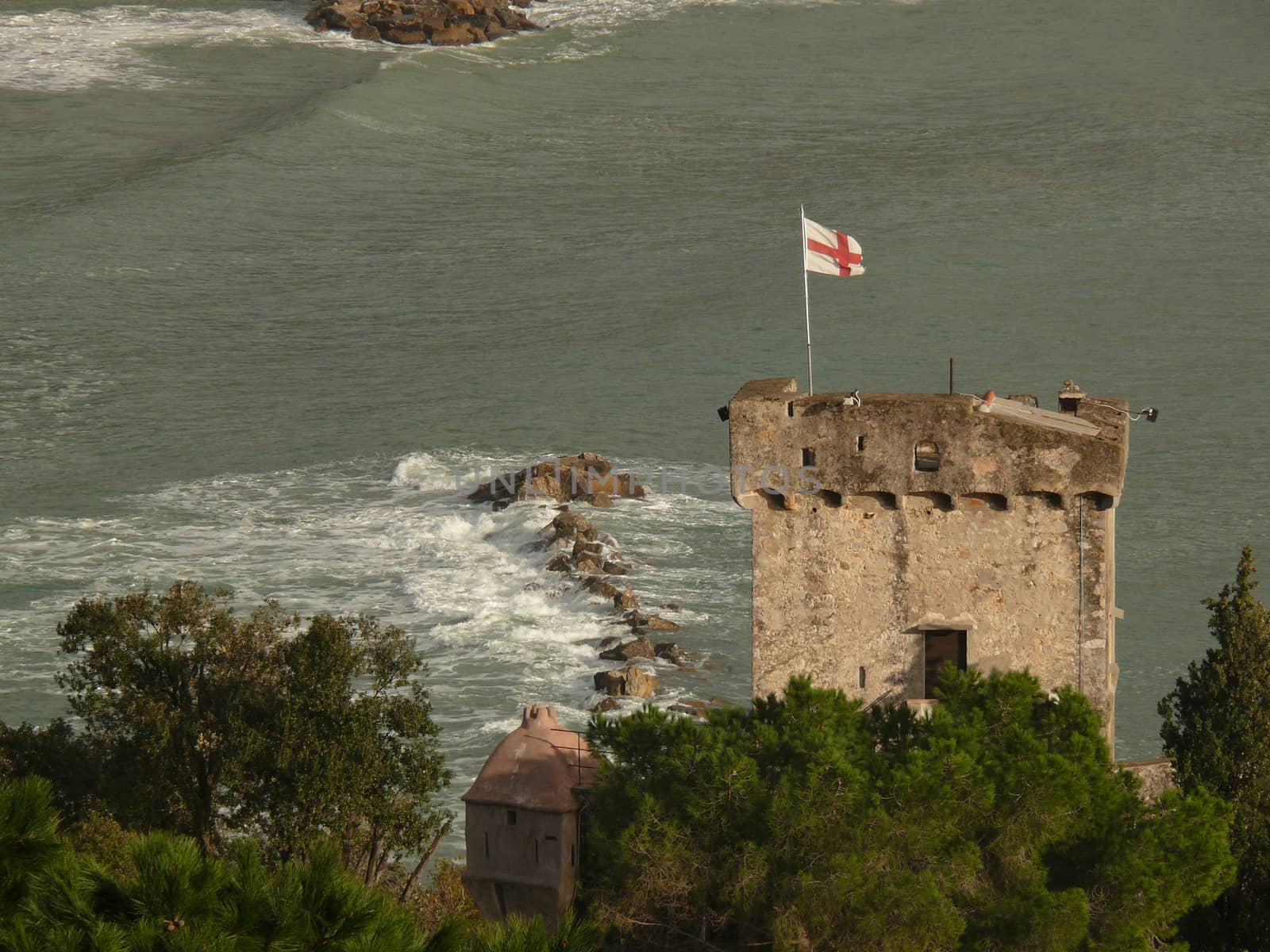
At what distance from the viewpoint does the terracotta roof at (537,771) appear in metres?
30.2

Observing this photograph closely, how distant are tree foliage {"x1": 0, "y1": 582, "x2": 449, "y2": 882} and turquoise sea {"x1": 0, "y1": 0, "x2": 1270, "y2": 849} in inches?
755

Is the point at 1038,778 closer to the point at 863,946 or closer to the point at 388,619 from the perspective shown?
the point at 863,946

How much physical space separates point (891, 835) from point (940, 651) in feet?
15.8

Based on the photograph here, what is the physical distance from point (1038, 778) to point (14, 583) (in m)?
54.2

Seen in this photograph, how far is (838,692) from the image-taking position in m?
30.0

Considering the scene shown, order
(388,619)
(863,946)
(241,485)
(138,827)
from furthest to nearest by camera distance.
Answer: (241,485)
(388,619)
(138,827)
(863,946)

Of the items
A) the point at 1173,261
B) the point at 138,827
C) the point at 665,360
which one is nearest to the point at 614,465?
the point at 665,360

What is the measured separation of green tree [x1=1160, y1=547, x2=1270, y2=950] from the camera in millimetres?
32531

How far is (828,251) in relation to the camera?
112 feet

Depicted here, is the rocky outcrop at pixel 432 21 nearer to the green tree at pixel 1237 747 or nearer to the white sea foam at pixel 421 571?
the white sea foam at pixel 421 571

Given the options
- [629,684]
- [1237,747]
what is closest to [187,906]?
[1237,747]

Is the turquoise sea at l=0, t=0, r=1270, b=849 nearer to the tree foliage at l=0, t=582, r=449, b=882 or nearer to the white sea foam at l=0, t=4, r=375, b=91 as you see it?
the white sea foam at l=0, t=4, r=375, b=91

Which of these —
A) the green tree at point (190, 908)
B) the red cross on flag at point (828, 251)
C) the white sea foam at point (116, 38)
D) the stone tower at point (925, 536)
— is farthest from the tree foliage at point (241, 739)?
Result: the white sea foam at point (116, 38)

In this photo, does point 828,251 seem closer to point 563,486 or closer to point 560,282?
point 563,486
